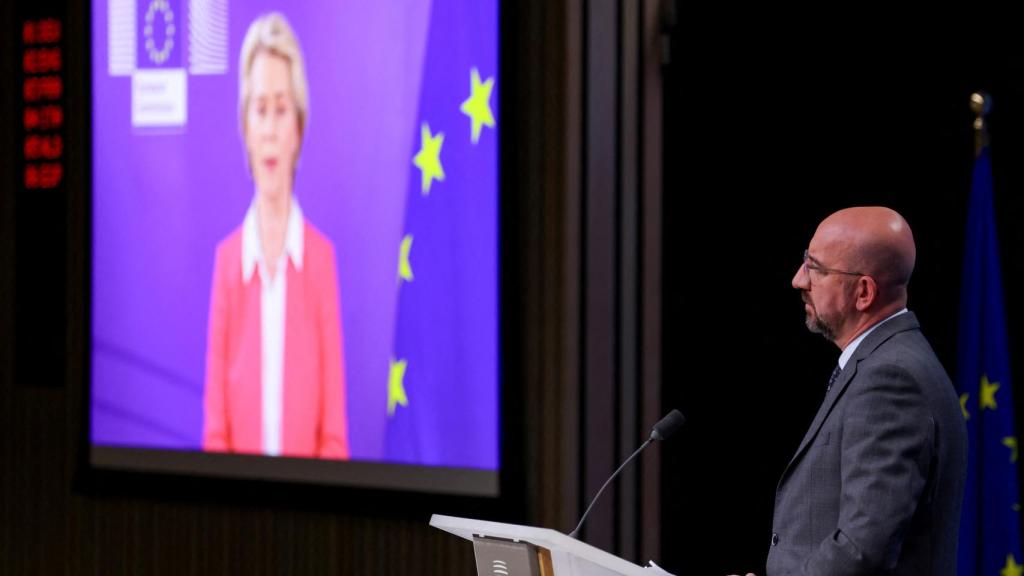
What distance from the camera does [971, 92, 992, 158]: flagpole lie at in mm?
3127

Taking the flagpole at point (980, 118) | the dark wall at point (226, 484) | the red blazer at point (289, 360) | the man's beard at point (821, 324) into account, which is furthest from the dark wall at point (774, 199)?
the man's beard at point (821, 324)

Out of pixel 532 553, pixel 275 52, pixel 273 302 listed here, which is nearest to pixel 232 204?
pixel 273 302

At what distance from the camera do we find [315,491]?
316 centimetres

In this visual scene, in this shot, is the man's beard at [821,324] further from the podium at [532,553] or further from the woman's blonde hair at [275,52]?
the woman's blonde hair at [275,52]

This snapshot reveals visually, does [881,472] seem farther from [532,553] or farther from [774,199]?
[774,199]

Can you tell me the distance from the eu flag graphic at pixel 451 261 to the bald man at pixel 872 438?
3.80ft

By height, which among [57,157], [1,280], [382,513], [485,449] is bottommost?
[382,513]

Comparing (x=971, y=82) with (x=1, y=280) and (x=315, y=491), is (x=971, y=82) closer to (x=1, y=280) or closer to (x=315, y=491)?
(x=315, y=491)

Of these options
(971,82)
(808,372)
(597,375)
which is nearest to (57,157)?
(597,375)

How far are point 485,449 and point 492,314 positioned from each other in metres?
0.34

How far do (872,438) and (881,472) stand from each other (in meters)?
0.05

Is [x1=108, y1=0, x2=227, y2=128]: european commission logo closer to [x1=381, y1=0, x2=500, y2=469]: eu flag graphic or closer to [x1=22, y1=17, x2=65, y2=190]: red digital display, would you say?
[x1=22, y1=17, x2=65, y2=190]: red digital display

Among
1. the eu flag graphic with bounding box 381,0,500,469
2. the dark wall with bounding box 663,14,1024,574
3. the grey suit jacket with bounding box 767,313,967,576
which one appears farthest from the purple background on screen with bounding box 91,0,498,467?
the grey suit jacket with bounding box 767,313,967,576

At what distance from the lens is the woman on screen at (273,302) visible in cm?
316
